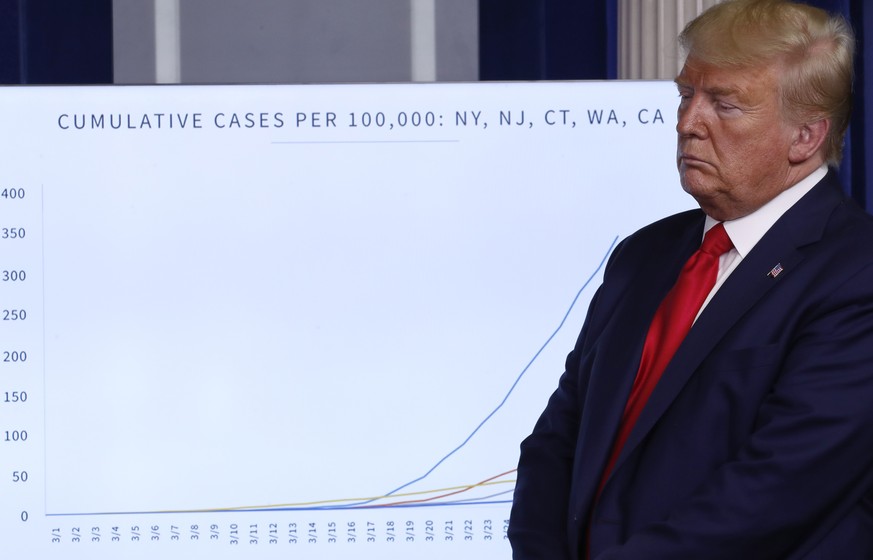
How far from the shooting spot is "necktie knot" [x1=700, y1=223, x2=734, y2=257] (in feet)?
4.44

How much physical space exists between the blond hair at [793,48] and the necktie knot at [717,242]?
17 centimetres

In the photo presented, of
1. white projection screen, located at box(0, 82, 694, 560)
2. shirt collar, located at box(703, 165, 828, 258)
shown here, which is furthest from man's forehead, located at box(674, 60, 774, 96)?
white projection screen, located at box(0, 82, 694, 560)

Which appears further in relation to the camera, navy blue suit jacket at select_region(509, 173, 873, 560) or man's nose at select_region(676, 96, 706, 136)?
man's nose at select_region(676, 96, 706, 136)

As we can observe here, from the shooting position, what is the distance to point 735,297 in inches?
49.7

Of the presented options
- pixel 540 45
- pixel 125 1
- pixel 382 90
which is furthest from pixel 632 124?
pixel 125 1

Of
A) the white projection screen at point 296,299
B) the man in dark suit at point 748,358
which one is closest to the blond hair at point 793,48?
the man in dark suit at point 748,358

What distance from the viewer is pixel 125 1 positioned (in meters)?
2.84

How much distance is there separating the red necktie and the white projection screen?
0.89m

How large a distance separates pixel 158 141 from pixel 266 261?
0.34 metres

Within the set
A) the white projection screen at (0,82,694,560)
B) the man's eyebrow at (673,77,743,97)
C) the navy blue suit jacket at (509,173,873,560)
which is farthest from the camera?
the white projection screen at (0,82,694,560)

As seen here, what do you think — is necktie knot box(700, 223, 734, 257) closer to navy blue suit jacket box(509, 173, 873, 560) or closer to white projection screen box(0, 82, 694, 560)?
navy blue suit jacket box(509, 173, 873, 560)

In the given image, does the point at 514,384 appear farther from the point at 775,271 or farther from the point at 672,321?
the point at 775,271

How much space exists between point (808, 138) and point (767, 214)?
0.10 m

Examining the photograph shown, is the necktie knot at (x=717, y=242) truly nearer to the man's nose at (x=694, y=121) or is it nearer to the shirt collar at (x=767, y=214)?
the shirt collar at (x=767, y=214)
